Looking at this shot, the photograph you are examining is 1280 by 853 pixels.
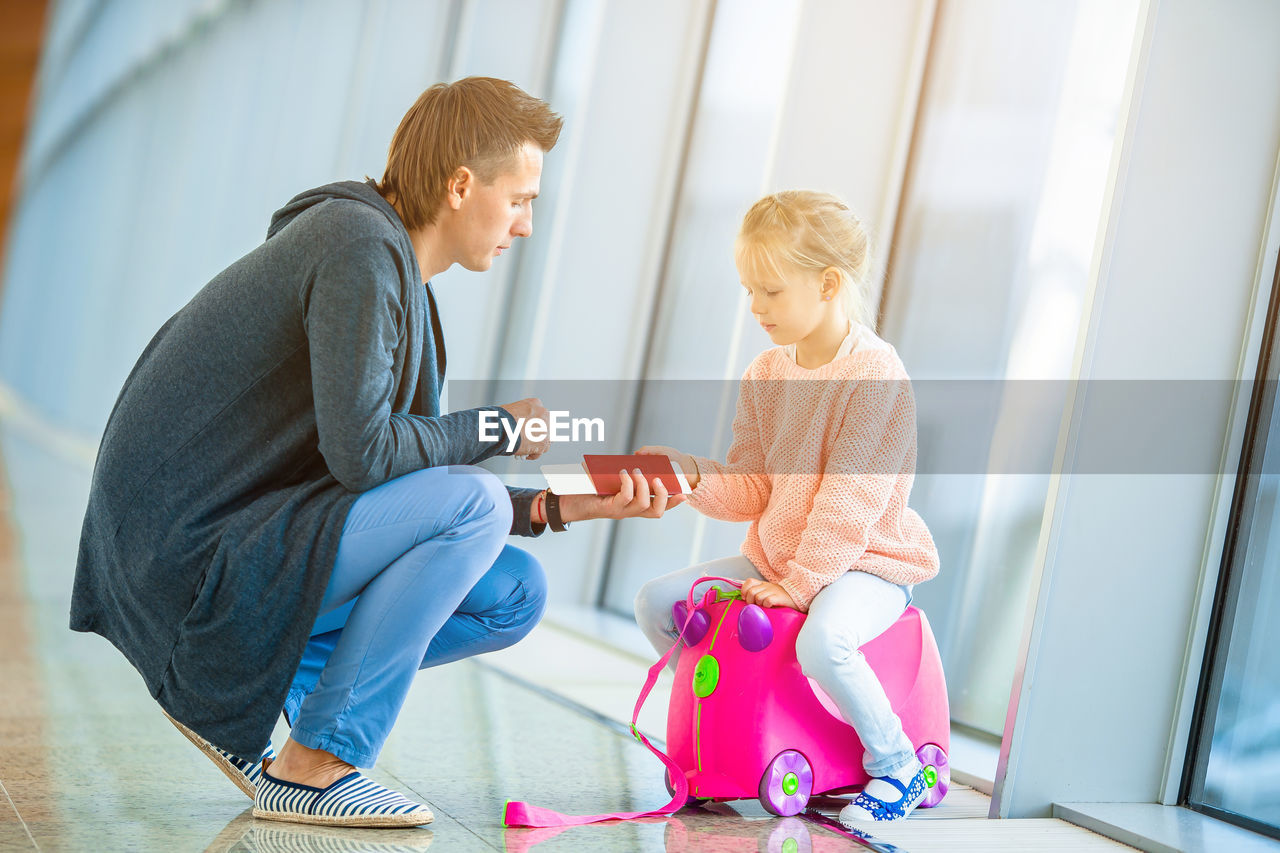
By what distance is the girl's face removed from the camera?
5.48ft

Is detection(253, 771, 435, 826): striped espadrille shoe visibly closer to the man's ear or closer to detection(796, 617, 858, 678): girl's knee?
detection(796, 617, 858, 678): girl's knee

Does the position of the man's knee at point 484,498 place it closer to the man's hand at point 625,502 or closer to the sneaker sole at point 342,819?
the man's hand at point 625,502

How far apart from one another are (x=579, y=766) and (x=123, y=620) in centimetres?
74

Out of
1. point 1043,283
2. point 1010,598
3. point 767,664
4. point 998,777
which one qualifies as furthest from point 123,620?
point 1043,283

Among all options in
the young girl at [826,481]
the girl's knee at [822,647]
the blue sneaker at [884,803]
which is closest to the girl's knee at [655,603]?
the young girl at [826,481]

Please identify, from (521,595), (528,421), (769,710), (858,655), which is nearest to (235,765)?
(521,595)

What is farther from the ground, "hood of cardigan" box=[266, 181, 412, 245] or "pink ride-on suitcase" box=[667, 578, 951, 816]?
"hood of cardigan" box=[266, 181, 412, 245]

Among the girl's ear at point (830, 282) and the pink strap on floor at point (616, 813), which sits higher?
the girl's ear at point (830, 282)

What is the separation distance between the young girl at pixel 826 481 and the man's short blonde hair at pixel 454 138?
1.35 ft

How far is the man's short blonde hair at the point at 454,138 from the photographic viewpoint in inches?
57.1

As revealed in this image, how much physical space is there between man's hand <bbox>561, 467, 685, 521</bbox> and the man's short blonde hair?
421 millimetres

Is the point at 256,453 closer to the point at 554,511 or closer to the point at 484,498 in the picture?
the point at 484,498

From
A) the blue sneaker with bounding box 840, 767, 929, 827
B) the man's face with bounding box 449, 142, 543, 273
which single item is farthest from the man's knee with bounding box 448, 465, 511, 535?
the blue sneaker with bounding box 840, 767, 929, 827

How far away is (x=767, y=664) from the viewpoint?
1535 mm
